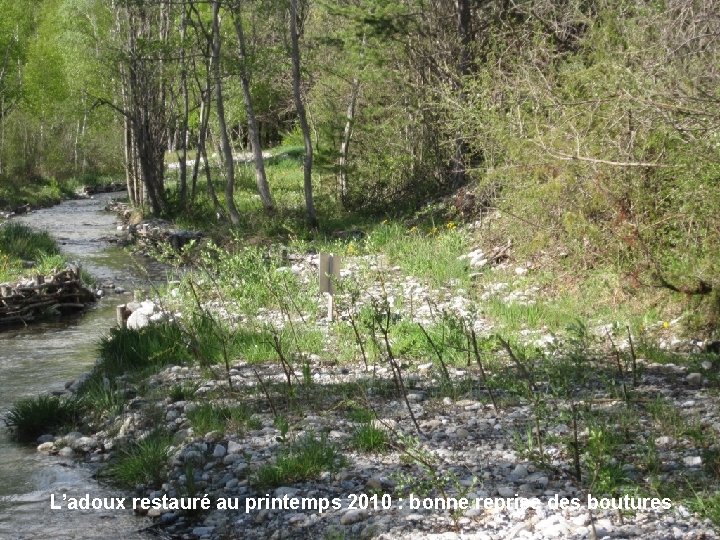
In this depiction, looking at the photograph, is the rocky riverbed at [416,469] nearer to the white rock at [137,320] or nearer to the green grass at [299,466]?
the green grass at [299,466]

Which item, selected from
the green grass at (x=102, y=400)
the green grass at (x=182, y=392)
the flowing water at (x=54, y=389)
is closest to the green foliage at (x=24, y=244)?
the flowing water at (x=54, y=389)

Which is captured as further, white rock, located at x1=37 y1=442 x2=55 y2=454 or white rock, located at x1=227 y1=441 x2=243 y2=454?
white rock, located at x1=37 y1=442 x2=55 y2=454

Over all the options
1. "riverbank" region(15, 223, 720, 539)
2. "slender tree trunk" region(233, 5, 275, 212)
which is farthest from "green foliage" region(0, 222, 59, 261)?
"riverbank" region(15, 223, 720, 539)

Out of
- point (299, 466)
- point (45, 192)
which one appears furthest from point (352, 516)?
point (45, 192)

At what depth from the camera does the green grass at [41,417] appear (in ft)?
29.6

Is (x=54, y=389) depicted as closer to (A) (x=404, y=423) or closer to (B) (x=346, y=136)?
(A) (x=404, y=423)

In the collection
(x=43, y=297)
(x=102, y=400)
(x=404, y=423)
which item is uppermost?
(x=404, y=423)

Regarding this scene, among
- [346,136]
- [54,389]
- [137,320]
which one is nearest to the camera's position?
[54,389]

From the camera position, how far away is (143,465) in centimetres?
760

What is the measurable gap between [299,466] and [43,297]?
1018 centimetres

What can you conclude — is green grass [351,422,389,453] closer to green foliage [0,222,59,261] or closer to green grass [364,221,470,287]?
green grass [364,221,470,287]

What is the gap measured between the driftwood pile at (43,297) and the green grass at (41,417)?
6113 millimetres

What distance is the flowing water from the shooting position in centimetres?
681

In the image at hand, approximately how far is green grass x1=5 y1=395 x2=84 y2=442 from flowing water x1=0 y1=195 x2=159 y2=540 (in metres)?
0.15
